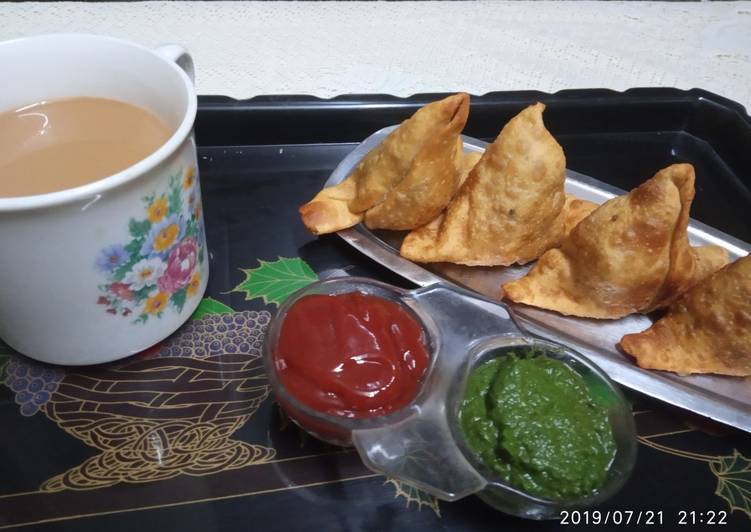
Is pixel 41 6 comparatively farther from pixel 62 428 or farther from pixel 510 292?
pixel 510 292

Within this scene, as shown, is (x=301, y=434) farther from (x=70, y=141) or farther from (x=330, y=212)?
(x=70, y=141)

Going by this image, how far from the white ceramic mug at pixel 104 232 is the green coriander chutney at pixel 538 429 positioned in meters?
0.49

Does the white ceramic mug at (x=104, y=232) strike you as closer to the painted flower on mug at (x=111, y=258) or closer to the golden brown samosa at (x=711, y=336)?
the painted flower on mug at (x=111, y=258)

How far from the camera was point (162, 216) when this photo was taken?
36.0 inches

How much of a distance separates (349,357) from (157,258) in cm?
31

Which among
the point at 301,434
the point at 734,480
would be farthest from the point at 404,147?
the point at 734,480

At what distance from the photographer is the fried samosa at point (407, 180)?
4.01 feet

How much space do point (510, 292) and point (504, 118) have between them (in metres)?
0.59

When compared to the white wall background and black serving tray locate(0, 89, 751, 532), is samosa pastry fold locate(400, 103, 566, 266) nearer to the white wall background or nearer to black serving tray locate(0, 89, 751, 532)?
black serving tray locate(0, 89, 751, 532)

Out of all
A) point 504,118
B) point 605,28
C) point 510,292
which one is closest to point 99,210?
point 510,292

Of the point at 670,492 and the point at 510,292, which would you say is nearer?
the point at 670,492

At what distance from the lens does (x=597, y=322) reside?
1.22 meters

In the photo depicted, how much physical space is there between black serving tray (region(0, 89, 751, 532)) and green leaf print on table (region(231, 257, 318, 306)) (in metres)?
0.02

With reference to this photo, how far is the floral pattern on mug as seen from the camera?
0.90 metres
